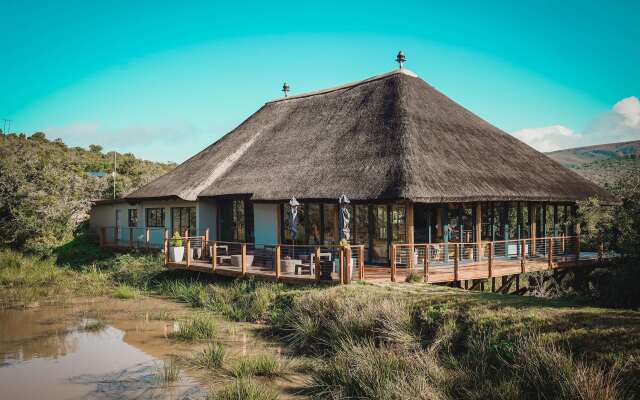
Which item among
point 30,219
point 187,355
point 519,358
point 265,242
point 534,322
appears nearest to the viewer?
point 519,358

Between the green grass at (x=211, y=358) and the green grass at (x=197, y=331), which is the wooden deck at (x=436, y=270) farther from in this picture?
the green grass at (x=211, y=358)

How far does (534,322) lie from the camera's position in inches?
330

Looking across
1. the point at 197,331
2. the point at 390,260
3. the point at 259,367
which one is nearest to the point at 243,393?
the point at 259,367

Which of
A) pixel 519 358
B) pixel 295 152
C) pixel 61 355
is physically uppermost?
pixel 295 152

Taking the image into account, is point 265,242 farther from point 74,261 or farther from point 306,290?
point 74,261

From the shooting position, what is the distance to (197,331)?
38.6 ft

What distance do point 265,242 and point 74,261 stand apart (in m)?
10.5

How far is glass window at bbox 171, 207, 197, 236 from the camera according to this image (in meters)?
22.5

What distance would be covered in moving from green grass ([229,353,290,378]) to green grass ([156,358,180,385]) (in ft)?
3.39

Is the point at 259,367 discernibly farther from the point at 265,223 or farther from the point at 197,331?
the point at 265,223

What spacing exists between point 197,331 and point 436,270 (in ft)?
23.2

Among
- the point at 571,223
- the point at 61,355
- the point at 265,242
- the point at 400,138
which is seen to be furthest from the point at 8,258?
the point at 571,223

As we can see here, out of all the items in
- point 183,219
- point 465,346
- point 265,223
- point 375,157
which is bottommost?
point 465,346

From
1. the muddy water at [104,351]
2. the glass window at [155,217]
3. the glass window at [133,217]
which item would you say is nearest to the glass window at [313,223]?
the muddy water at [104,351]
